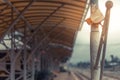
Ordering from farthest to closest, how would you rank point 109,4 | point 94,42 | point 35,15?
point 35,15 < point 94,42 < point 109,4

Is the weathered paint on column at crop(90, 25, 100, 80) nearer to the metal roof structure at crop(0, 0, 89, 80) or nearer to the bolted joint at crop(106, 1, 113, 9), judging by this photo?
the bolted joint at crop(106, 1, 113, 9)

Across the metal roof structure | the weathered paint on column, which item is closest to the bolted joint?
the weathered paint on column

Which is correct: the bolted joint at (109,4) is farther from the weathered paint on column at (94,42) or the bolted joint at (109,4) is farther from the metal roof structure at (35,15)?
the metal roof structure at (35,15)

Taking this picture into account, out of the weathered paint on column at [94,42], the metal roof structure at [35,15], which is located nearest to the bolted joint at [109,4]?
the weathered paint on column at [94,42]

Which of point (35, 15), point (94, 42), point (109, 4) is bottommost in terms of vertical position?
point (94, 42)

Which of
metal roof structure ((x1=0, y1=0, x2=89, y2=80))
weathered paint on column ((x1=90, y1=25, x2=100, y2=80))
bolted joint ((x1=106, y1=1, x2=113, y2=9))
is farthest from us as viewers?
metal roof structure ((x1=0, y1=0, x2=89, y2=80))

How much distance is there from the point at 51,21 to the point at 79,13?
14.2 feet

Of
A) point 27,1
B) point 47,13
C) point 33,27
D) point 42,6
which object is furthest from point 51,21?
point 27,1

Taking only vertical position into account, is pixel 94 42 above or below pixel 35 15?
below

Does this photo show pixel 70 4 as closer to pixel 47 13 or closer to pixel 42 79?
pixel 47 13

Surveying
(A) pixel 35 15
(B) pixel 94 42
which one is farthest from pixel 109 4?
(A) pixel 35 15

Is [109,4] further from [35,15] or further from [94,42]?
[35,15]

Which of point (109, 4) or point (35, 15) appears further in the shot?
point (35, 15)

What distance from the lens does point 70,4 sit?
17672 millimetres
